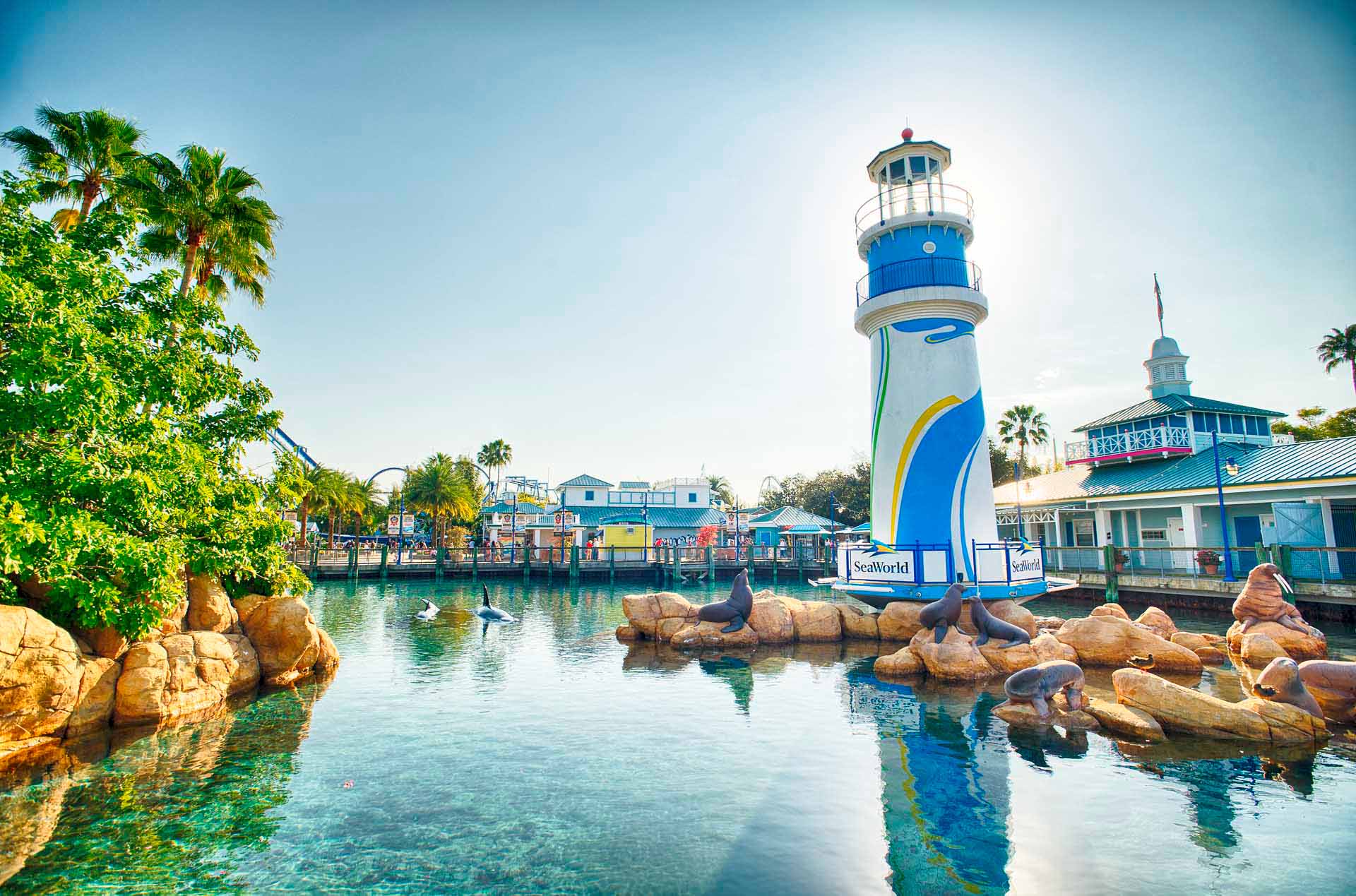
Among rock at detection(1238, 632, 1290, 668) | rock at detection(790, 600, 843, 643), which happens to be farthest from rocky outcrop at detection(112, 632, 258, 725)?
rock at detection(1238, 632, 1290, 668)

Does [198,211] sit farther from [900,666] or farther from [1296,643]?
[1296,643]

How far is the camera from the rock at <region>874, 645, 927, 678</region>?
565 inches

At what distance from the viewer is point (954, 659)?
45.8 feet

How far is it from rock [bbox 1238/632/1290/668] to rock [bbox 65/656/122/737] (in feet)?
68.5

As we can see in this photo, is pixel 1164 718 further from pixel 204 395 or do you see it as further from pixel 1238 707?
pixel 204 395

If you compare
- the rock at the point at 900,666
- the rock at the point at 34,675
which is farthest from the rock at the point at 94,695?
the rock at the point at 900,666

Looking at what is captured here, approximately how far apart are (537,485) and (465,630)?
58596 mm

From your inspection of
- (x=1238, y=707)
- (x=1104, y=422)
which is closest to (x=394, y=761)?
(x=1238, y=707)

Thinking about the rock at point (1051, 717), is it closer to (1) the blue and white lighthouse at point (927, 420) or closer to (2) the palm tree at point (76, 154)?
(1) the blue and white lighthouse at point (927, 420)

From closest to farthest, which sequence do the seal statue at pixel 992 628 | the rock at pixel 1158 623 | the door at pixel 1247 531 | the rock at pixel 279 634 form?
the rock at pixel 279 634 < the seal statue at pixel 992 628 < the rock at pixel 1158 623 < the door at pixel 1247 531

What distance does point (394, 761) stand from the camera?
9.16 metres

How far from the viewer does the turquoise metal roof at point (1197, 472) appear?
2350cm

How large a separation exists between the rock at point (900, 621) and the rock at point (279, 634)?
1403 cm

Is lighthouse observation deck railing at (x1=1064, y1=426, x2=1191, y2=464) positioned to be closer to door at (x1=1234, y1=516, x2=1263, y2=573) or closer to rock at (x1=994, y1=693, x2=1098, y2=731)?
door at (x1=1234, y1=516, x2=1263, y2=573)
